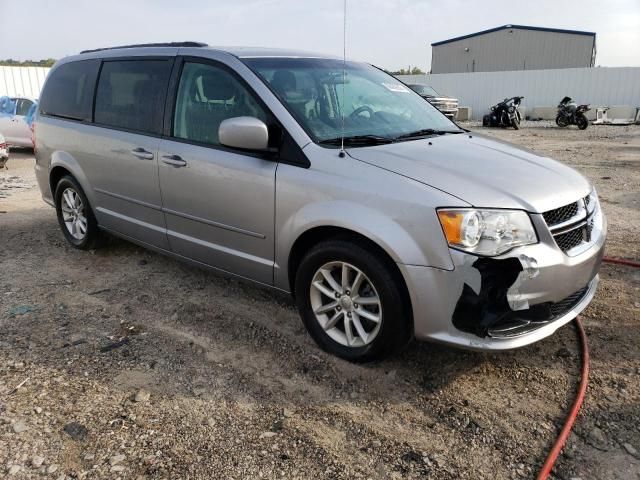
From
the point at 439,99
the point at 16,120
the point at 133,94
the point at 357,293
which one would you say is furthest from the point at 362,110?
the point at 439,99

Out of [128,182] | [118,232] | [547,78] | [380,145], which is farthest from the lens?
[547,78]

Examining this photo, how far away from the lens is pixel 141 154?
4.12 meters

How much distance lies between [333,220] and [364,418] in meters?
1.06

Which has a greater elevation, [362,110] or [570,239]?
[362,110]

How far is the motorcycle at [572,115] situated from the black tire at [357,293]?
20.2m

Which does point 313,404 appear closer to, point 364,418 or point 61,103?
point 364,418

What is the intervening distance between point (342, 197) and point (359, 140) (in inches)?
20.7

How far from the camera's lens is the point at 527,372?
10.3 feet

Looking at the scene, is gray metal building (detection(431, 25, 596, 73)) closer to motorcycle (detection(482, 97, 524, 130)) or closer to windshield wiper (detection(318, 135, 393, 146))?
motorcycle (detection(482, 97, 524, 130))

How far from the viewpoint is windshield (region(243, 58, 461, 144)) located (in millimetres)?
3428

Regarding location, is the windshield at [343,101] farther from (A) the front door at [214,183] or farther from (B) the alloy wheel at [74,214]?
(B) the alloy wheel at [74,214]

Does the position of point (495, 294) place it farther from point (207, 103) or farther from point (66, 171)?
point (66, 171)

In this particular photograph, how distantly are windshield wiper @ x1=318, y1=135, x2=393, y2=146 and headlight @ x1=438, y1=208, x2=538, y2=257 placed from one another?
2.78 feet

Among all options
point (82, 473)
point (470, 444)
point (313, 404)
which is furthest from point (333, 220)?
point (82, 473)
